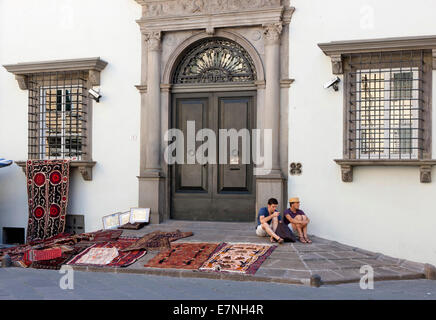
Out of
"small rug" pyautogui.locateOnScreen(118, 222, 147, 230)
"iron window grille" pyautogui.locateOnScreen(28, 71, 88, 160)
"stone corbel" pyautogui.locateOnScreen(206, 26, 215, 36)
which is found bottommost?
"small rug" pyautogui.locateOnScreen(118, 222, 147, 230)

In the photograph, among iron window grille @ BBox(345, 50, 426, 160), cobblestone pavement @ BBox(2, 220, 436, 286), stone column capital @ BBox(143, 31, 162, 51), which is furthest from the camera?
stone column capital @ BBox(143, 31, 162, 51)

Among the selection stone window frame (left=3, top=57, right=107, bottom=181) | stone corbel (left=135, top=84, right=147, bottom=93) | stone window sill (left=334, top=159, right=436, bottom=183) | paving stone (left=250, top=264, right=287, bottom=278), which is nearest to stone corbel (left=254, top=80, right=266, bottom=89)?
stone window sill (left=334, top=159, right=436, bottom=183)

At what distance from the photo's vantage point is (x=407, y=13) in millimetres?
9586

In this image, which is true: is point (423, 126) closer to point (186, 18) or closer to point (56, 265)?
point (186, 18)

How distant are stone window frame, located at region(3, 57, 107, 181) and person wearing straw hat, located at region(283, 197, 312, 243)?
441 centimetres

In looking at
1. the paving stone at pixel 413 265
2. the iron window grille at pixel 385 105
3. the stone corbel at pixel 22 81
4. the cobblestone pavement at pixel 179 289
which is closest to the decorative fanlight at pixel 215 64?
the iron window grille at pixel 385 105

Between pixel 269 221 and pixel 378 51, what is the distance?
3580mm

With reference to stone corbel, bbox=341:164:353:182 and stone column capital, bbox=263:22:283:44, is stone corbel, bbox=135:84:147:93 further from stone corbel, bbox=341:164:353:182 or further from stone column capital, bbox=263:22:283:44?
stone corbel, bbox=341:164:353:182

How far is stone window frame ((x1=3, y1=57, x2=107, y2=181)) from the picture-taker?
11.3 m

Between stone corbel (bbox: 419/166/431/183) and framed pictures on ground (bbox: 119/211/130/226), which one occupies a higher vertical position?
stone corbel (bbox: 419/166/431/183)

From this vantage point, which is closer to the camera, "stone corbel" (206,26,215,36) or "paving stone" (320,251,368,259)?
"paving stone" (320,251,368,259)

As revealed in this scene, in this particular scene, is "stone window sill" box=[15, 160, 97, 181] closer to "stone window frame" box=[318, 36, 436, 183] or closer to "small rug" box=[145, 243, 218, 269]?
"small rug" box=[145, 243, 218, 269]

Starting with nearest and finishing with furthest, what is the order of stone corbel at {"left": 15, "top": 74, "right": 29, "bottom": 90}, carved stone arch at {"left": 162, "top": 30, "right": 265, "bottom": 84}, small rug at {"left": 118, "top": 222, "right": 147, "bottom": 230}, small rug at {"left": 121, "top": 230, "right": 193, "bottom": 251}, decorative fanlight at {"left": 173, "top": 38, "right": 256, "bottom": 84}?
small rug at {"left": 121, "top": 230, "right": 193, "bottom": 251}, small rug at {"left": 118, "top": 222, "right": 147, "bottom": 230}, carved stone arch at {"left": 162, "top": 30, "right": 265, "bottom": 84}, decorative fanlight at {"left": 173, "top": 38, "right": 256, "bottom": 84}, stone corbel at {"left": 15, "top": 74, "right": 29, "bottom": 90}

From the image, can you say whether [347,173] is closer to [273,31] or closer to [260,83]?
[260,83]
